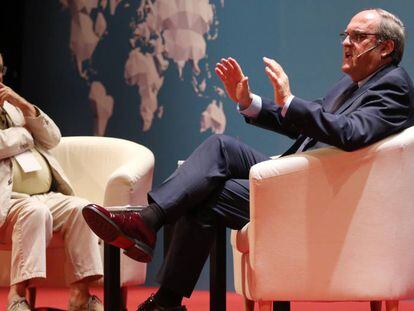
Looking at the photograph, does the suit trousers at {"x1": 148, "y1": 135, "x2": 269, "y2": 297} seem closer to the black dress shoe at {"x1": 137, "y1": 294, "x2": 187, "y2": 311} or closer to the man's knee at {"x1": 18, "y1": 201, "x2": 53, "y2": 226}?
the black dress shoe at {"x1": 137, "y1": 294, "x2": 187, "y2": 311}

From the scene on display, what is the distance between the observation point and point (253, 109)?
3.12 m

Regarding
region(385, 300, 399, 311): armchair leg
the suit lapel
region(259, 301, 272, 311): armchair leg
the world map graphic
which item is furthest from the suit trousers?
the world map graphic

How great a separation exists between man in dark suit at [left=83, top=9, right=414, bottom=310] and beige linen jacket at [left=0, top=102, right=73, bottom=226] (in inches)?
43.7

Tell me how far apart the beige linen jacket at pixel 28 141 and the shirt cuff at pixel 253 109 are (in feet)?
4.05

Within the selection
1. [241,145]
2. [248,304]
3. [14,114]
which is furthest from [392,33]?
[14,114]

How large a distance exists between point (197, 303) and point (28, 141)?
51.6 inches

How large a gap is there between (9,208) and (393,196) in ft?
5.70

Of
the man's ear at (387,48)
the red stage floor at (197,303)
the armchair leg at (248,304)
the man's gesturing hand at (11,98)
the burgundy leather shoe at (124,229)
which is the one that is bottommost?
the red stage floor at (197,303)

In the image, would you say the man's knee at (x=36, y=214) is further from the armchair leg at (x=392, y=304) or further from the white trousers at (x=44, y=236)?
the armchair leg at (x=392, y=304)

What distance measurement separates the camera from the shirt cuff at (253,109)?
3102 mm

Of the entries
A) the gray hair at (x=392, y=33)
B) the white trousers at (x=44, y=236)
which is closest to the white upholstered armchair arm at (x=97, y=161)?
the white trousers at (x=44, y=236)

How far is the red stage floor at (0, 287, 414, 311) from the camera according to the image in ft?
13.6

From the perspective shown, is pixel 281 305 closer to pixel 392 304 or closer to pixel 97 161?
pixel 392 304

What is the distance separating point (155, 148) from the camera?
5.57 m
